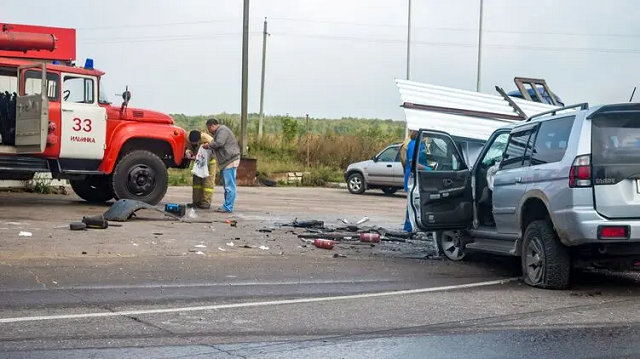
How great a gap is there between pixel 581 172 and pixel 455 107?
3400mm

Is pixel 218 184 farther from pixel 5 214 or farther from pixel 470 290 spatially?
pixel 470 290

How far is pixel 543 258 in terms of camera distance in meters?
8.95

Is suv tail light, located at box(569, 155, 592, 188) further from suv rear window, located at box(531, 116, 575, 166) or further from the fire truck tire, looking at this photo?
the fire truck tire

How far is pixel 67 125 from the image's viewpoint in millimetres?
15594

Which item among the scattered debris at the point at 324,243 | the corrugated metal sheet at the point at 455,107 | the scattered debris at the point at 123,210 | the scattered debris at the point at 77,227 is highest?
the corrugated metal sheet at the point at 455,107

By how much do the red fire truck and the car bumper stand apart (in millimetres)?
9454

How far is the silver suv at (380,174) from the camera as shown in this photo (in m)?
26.0

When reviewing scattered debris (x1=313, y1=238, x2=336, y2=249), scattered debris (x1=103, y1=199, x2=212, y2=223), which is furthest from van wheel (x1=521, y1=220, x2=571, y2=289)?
scattered debris (x1=103, y1=199, x2=212, y2=223)

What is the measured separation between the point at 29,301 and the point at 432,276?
445 centimetres

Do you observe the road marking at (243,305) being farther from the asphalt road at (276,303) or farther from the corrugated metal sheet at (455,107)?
the corrugated metal sheet at (455,107)

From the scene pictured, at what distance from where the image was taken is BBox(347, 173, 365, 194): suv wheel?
88.9 ft

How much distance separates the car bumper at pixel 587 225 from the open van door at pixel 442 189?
7.84 ft

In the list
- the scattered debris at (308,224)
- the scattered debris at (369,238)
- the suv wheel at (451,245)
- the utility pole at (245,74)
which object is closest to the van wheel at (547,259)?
the suv wheel at (451,245)

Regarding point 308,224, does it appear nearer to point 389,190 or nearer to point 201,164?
point 201,164
